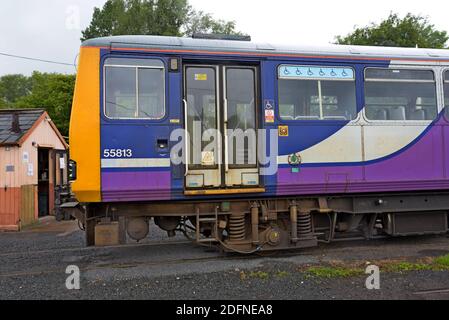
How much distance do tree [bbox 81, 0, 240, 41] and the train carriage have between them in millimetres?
26445

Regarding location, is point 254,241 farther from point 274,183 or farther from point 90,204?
point 90,204

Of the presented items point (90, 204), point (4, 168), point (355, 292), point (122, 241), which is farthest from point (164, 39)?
point (4, 168)

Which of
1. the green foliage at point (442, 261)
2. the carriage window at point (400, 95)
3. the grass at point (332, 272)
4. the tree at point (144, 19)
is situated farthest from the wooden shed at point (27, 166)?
the tree at point (144, 19)

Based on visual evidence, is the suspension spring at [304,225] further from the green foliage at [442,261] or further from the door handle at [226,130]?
the green foliage at [442,261]

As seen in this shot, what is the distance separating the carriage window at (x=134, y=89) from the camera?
6.16 meters

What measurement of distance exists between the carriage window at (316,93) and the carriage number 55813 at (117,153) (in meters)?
2.67

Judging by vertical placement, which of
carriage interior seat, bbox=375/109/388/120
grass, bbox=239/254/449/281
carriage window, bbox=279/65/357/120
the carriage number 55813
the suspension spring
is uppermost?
carriage window, bbox=279/65/357/120

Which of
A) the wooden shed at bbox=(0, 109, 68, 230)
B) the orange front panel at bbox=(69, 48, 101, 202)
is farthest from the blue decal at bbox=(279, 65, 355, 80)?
the wooden shed at bbox=(0, 109, 68, 230)

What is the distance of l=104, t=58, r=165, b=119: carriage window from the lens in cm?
616

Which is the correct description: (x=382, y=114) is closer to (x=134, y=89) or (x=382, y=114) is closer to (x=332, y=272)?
(x=332, y=272)

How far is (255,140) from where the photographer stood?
662cm

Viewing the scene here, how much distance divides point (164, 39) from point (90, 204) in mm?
3049

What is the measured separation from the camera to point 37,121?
41.7 ft

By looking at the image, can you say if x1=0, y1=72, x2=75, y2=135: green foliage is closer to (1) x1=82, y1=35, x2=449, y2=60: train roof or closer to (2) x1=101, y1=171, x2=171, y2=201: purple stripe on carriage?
(1) x1=82, y1=35, x2=449, y2=60: train roof
